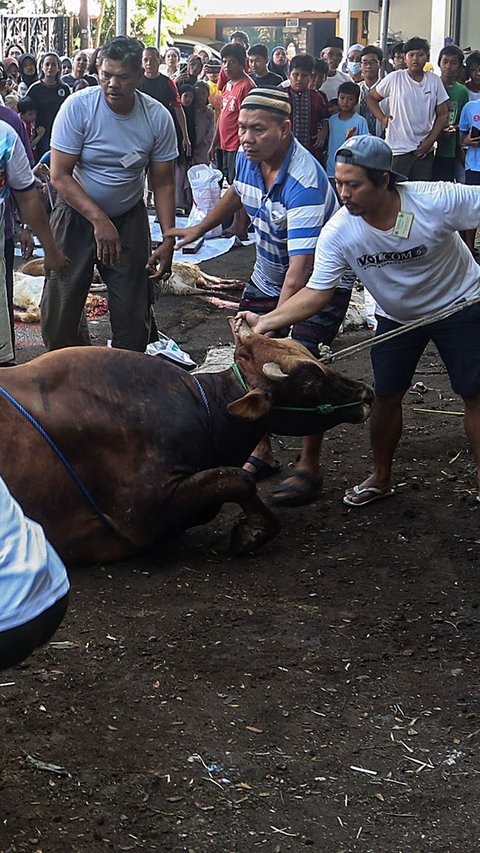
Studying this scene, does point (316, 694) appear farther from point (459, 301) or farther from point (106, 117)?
point (106, 117)

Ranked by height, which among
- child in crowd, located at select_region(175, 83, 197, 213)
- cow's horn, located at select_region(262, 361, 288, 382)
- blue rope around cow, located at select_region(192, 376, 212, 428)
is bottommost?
child in crowd, located at select_region(175, 83, 197, 213)

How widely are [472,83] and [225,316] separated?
6.52 meters

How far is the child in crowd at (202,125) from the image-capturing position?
17656mm

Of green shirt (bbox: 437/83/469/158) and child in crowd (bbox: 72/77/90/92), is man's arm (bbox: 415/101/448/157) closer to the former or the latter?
green shirt (bbox: 437/83/469/158)

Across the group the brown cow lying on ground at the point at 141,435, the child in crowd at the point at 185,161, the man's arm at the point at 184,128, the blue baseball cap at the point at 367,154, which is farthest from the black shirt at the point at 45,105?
the blue baseball cap at the point at 367,154

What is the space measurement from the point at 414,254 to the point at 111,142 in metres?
2.56

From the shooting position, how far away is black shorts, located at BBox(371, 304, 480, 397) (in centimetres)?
562

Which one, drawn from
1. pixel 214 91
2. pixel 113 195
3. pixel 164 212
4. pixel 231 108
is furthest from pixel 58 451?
pixel 214 91

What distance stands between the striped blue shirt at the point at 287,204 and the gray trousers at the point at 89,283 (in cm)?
121

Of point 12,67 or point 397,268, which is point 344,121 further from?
point 397,268

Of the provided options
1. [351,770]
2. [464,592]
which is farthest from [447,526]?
[351,770]

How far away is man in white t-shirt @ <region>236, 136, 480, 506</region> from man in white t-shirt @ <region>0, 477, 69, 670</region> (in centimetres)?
317

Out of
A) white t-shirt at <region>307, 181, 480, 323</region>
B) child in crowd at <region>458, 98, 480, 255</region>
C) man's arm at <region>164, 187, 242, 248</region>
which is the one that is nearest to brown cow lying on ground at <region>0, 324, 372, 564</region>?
white t-shirt at <region>307, 181, 480, 323</region>

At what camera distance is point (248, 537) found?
5355 mm
